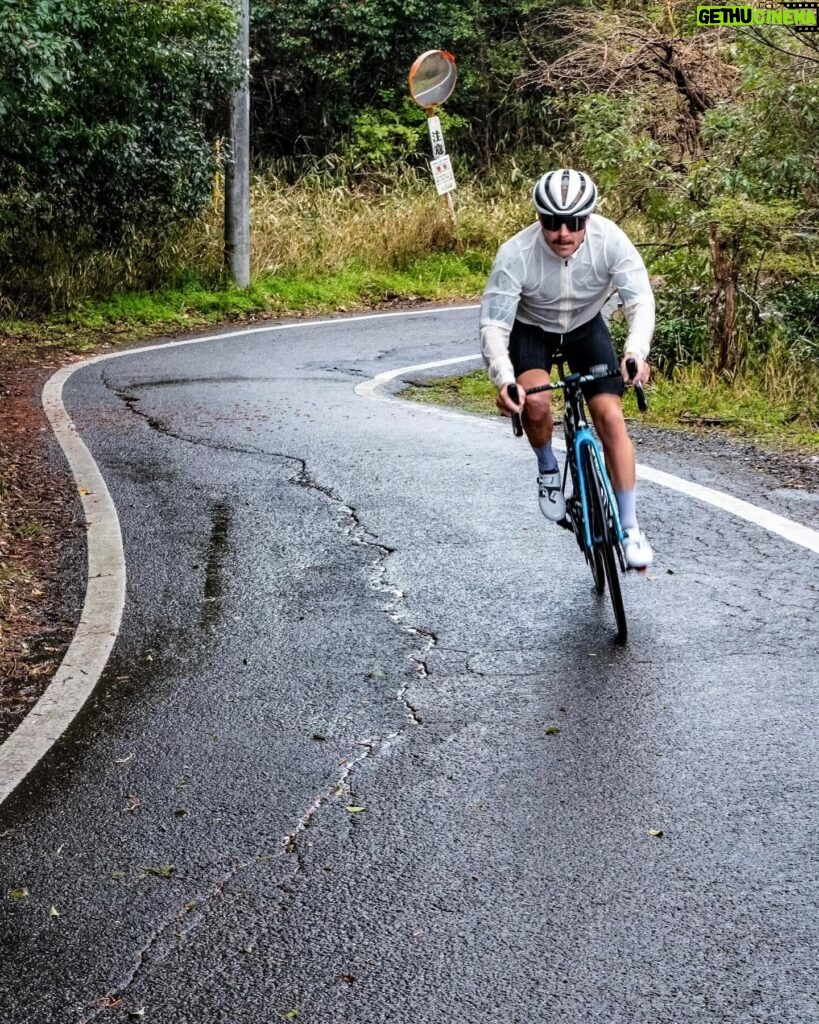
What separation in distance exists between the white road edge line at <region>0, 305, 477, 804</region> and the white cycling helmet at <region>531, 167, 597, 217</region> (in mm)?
2753

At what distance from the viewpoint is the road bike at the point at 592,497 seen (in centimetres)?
571

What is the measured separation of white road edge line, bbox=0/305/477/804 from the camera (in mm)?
4863

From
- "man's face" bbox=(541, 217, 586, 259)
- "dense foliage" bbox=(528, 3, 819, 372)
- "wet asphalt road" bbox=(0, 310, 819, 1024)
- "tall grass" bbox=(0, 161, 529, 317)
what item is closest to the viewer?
"wet asphalt road" bbox=(0, 310, 819, 1024)

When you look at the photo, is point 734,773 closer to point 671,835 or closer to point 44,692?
point 671,835

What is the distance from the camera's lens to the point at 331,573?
6.96m

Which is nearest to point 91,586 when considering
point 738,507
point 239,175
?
point 738,507

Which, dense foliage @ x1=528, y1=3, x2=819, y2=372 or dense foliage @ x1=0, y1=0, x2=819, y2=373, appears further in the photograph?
dense foliage @ x1=0, y1=0, x2=819, y2=373

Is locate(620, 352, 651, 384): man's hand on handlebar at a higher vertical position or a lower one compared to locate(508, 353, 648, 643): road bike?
higher

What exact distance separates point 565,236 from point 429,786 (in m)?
2.61

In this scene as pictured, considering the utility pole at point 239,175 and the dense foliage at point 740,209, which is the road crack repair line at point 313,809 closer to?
the dense foliage at point 740,209

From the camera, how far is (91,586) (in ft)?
22.7

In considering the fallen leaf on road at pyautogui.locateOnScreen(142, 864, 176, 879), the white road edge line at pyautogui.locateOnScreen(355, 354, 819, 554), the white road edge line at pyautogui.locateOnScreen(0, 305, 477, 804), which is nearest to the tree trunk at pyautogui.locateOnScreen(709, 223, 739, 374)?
the white road edge line at pyautogui.locateOnScreen(355, 354, 819, 554)

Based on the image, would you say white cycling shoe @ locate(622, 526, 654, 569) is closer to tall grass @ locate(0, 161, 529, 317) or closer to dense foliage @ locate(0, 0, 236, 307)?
dense foliage @ locate(0, 0, 236, 307)

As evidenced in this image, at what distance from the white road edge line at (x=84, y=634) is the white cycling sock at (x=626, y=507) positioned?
7.76 feet
